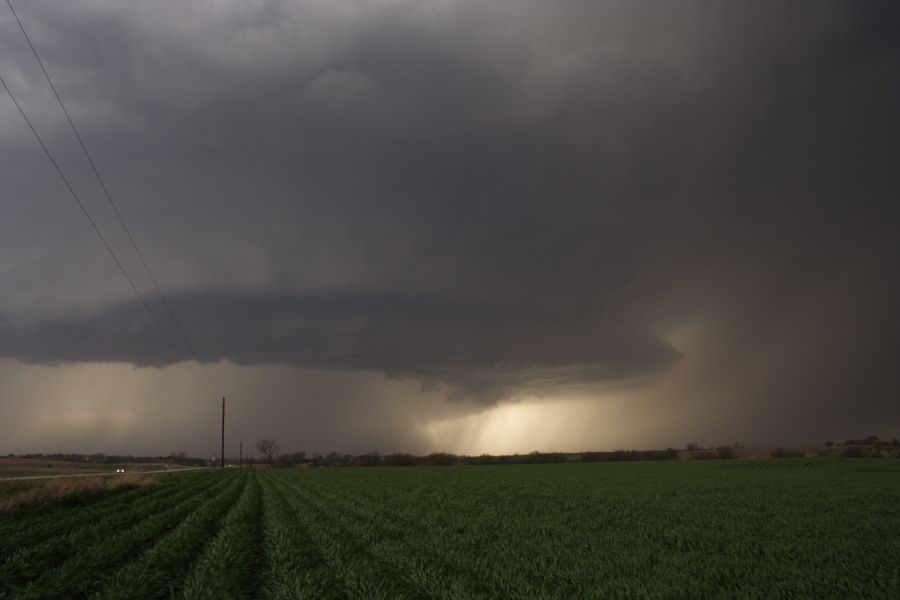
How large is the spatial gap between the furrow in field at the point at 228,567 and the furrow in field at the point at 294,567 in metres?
0.38

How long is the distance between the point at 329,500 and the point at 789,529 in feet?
78.8

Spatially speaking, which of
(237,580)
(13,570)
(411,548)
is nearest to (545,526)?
(411,548)

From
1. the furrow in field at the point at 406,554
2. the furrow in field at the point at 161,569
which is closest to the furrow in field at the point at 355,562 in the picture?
the furrow in field at the point at 406,554

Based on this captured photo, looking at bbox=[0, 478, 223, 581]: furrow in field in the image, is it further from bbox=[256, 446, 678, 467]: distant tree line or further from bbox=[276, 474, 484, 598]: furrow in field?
bbox=[256, 446, 678, 467]: distant tree line

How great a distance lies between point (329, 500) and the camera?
111 feet

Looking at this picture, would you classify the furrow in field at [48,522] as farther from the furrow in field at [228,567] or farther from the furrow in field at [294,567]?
the furrow in field at [294,567]

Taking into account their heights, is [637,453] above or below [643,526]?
below

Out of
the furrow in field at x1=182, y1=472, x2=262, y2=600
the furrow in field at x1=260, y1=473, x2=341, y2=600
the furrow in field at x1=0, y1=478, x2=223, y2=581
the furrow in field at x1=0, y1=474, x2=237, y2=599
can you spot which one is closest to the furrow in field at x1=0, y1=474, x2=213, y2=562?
the furrow in field at x1=0, y1=478, x2=223, y2=581

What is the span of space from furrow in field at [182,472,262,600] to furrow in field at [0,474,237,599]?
2084 millimetres

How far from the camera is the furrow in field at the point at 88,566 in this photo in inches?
466

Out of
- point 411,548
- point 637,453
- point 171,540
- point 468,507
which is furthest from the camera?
point 637,453

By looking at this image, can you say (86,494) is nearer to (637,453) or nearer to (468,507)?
(468,507)

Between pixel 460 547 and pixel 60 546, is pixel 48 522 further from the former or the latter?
pixel 460 547

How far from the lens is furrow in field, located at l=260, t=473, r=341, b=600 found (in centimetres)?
1112
